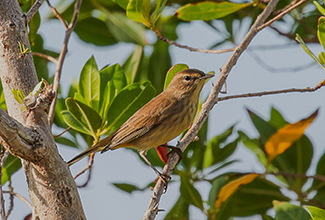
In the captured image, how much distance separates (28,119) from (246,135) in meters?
2.41

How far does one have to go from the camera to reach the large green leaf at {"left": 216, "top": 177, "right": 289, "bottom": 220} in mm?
4078

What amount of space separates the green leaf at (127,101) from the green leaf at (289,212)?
1364 mm

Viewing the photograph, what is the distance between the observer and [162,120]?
14.0ft

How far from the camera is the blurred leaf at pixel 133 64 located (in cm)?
455

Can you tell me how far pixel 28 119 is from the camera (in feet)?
7.68

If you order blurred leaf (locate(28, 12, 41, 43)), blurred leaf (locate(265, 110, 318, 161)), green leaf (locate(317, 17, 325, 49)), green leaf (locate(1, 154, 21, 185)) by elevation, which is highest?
blurred leaf (locate(28, 12, 41, 43))

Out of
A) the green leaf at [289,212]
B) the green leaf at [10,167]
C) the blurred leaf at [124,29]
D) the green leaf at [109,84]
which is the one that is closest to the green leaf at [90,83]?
the green leaf at [109,84]

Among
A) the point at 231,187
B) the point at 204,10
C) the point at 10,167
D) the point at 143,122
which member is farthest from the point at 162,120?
the point at 10,167

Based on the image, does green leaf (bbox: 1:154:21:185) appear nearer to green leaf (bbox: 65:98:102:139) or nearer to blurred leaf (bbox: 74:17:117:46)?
green leaf (bbox: 65:98:102:139)

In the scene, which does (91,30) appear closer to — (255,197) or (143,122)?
(143,122)

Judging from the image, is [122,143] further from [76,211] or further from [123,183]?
[76,211]

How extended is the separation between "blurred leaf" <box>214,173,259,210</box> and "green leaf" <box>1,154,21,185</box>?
1.84m

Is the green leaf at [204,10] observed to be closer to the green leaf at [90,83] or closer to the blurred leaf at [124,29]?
the blurred leaf at [124,29]

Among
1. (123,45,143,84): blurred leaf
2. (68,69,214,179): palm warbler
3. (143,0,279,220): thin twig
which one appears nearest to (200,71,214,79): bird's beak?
(68,69,214,179): palm warbler
